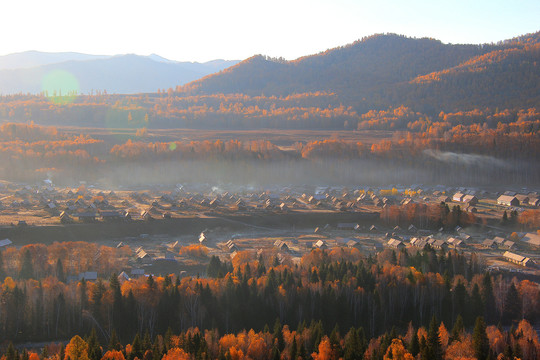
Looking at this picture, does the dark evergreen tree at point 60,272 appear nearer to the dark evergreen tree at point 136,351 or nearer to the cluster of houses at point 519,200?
the dark evergreen tree at point 136,351

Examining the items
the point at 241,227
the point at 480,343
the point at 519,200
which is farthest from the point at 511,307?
the point at 519,200

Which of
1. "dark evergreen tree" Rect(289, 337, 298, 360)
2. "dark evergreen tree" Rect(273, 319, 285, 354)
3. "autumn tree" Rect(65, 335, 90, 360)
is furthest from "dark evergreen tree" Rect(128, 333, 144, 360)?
"dark evergreen tree" Rect(289, 337, 298, 360)

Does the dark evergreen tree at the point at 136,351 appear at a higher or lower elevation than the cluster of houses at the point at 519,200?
higher

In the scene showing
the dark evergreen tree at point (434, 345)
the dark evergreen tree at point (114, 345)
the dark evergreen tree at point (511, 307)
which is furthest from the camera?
the dark evergreen tree at point (511, 307)

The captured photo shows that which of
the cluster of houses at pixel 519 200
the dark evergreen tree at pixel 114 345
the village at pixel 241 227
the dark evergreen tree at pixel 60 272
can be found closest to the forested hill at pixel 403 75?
the cluster of houses at pixel 519 200

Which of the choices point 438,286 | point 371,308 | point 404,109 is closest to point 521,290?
point 438,286

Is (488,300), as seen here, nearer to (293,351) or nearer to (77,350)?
(293,351)

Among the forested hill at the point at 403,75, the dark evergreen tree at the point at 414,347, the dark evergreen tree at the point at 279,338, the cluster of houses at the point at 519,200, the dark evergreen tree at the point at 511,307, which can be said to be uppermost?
the forested hill at the point at 403,75

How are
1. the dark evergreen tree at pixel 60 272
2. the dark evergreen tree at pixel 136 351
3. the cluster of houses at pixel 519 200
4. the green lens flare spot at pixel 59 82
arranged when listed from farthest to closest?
the green lens flare spot at pixel 59 82 → the cluster of houses at pixel 519 200 → the dark evergreen tree at pixel 60 272 → the dark evergreen tree at pixel 136 351
